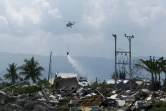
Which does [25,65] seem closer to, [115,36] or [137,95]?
[115,36]

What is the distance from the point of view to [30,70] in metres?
73.0

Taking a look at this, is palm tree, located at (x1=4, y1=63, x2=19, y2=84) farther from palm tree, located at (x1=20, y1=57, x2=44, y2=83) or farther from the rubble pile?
the rubble pile

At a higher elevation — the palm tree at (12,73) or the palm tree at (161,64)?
the palm tree at (161,64)

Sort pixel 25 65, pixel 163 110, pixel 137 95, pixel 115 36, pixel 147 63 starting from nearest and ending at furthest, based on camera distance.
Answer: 1. pixel 163 110
2. pixel 137 95
3. pixel 147 63
4. pixel 115 36
5. pixel 25 65

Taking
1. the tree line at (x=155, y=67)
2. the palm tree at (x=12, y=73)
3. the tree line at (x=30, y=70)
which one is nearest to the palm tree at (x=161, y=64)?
the tree line at (x=155, y=67)

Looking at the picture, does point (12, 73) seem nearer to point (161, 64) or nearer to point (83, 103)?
point (161, 64)

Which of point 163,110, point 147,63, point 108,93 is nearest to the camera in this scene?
point 163,110

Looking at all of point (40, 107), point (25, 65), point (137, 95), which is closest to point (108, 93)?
point (137, 95)

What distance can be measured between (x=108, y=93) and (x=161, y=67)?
564 inches

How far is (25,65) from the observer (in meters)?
73.2

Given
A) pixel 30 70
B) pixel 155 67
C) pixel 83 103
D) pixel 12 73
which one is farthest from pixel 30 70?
pixel 83 103

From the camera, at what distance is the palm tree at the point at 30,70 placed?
73125mm

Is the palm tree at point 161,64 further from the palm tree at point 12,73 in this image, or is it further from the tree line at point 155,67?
the palm tree at point 12,73

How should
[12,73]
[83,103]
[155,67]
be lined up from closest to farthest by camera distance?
[83,103], [155,67], [12,73]
